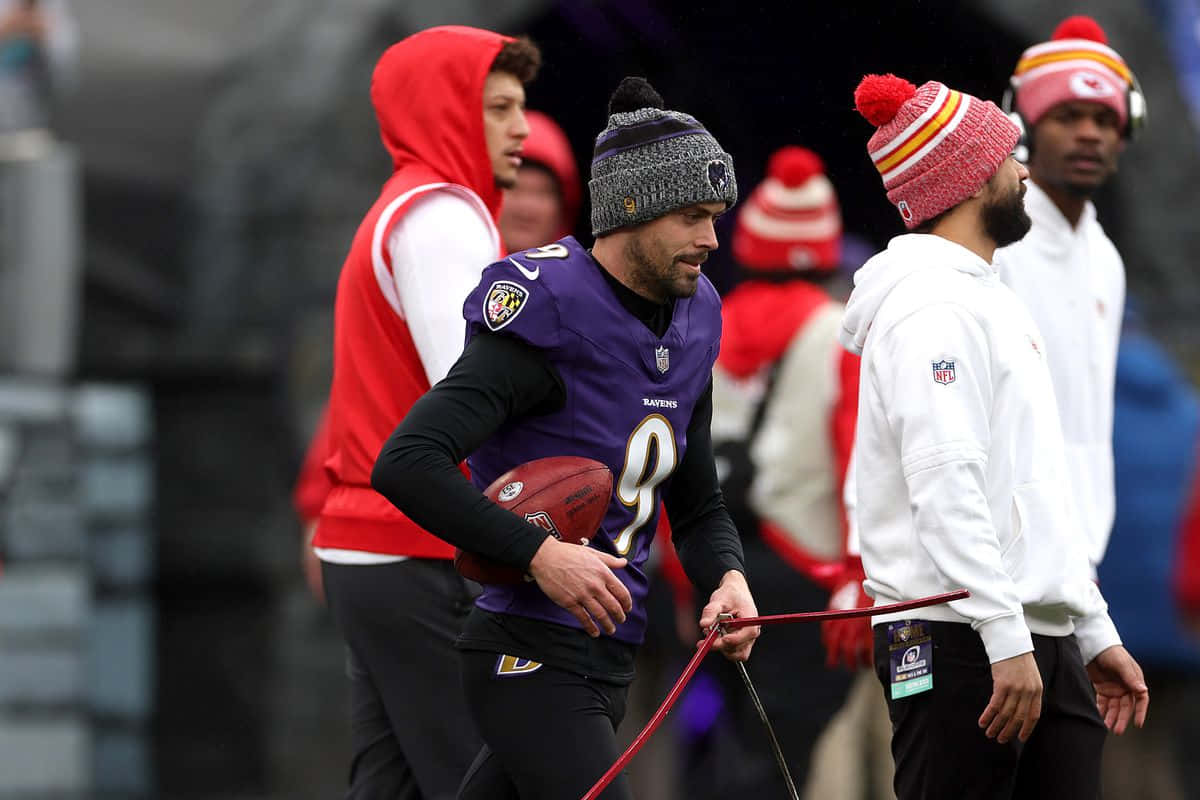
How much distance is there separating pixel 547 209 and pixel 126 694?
12.8 ft

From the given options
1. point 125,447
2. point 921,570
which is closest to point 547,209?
point 921,570

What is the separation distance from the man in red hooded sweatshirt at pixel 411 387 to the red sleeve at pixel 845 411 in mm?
1733

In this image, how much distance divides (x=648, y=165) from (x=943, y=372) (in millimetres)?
645

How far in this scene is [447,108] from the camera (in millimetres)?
4535

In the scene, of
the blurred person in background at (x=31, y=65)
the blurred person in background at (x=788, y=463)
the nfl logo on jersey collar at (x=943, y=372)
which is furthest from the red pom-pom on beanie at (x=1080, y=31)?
the blurred person in background at (x=31, y=65)

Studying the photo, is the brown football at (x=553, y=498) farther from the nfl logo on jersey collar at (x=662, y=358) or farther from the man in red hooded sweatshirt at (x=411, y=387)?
the man in red hooded sweatshirt at (x=411, y=387)

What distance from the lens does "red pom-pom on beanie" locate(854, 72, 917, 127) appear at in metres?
4.00

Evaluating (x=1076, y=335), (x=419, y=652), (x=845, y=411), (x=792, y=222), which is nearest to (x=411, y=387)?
(x=419, y=652)

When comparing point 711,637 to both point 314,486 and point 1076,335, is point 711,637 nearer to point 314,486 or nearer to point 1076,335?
point 1076,335

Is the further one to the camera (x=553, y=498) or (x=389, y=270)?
(x=389, y=270)

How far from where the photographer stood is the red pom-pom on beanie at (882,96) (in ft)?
13.1

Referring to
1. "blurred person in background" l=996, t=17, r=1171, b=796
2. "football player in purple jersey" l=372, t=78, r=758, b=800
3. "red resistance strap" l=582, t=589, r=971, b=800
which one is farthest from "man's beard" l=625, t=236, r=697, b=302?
"blurred person in background" l=996, t=17, r=1171, b=796

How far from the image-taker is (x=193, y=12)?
9.51 meters

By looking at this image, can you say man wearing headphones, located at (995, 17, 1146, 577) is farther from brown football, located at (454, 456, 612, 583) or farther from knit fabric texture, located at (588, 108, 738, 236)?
brown football, located at (454, 456, 612, 583)
